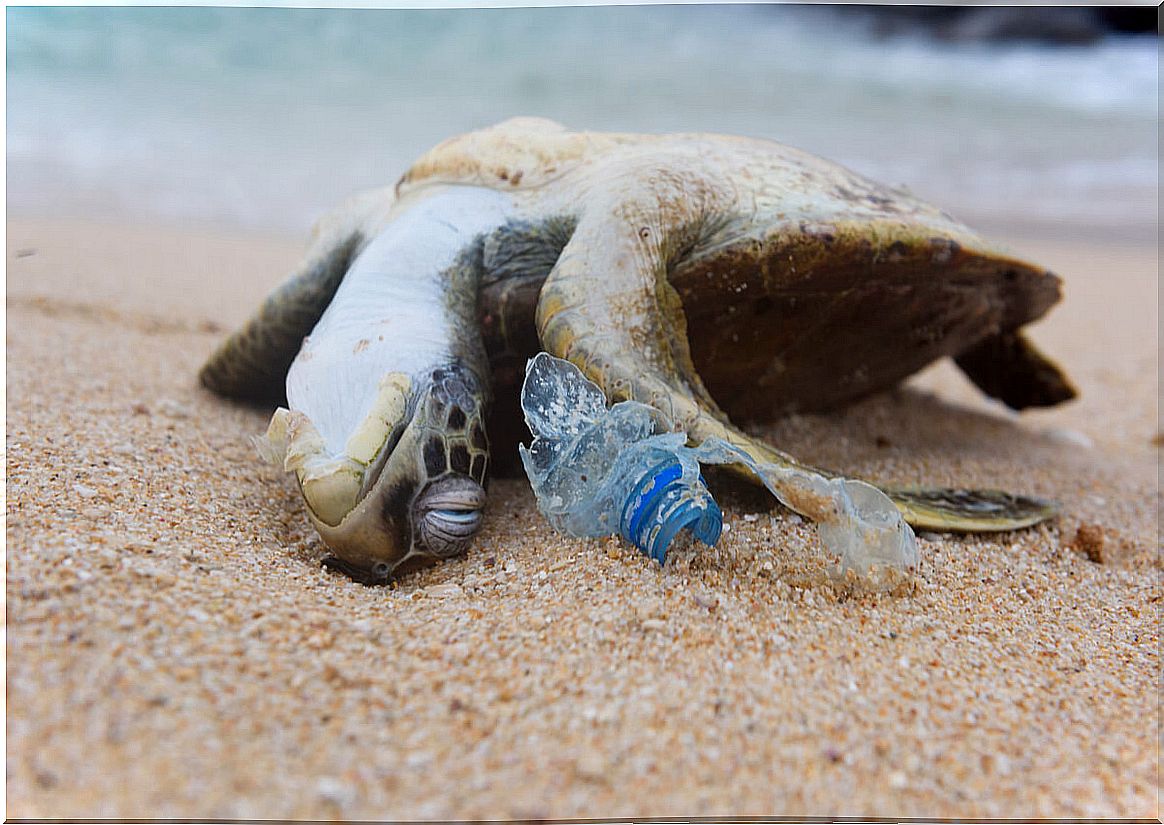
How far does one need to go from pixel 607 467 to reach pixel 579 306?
28 centimetres

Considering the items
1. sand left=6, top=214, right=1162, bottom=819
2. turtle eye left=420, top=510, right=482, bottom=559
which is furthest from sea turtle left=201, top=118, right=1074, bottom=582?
sand left=6, top=214, right=1162, bottom=819

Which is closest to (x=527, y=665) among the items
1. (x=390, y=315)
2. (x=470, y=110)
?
(x=390, y=315)

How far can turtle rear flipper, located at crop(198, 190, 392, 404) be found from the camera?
1751 mm

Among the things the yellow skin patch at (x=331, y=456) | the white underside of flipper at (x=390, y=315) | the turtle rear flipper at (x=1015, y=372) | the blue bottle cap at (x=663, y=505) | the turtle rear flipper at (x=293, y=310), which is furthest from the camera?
the turtle rear flipper at (x=1015, y=372)

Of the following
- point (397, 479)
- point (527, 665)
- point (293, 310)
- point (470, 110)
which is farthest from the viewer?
point (470, 110)

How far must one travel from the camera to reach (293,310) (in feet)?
5.74

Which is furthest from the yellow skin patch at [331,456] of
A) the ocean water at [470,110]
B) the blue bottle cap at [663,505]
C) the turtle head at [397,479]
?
the ocean water at [470,110]

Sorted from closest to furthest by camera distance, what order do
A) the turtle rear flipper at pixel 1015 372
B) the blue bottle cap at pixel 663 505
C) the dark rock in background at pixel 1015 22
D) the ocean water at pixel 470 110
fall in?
1. the blue bottle cap at pixel 663 505
2. the dark rock in background at pixel 1015 22
3. the turtle rear flipper at pixel 1015 372
4. the ocean water at pixel 470 110

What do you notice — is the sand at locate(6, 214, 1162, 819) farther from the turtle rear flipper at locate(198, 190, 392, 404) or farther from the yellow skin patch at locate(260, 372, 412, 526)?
the turtle rear flipper at locate(198, 190, 392, 404)

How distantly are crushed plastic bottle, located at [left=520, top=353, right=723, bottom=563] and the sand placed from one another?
0.05 meters

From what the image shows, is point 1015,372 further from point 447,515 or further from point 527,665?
point 527,665

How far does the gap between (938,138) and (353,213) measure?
5.55 metres

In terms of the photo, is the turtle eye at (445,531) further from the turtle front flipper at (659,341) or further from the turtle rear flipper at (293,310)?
the turtle rear flipper at (293,310)

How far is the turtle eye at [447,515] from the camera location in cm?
117
